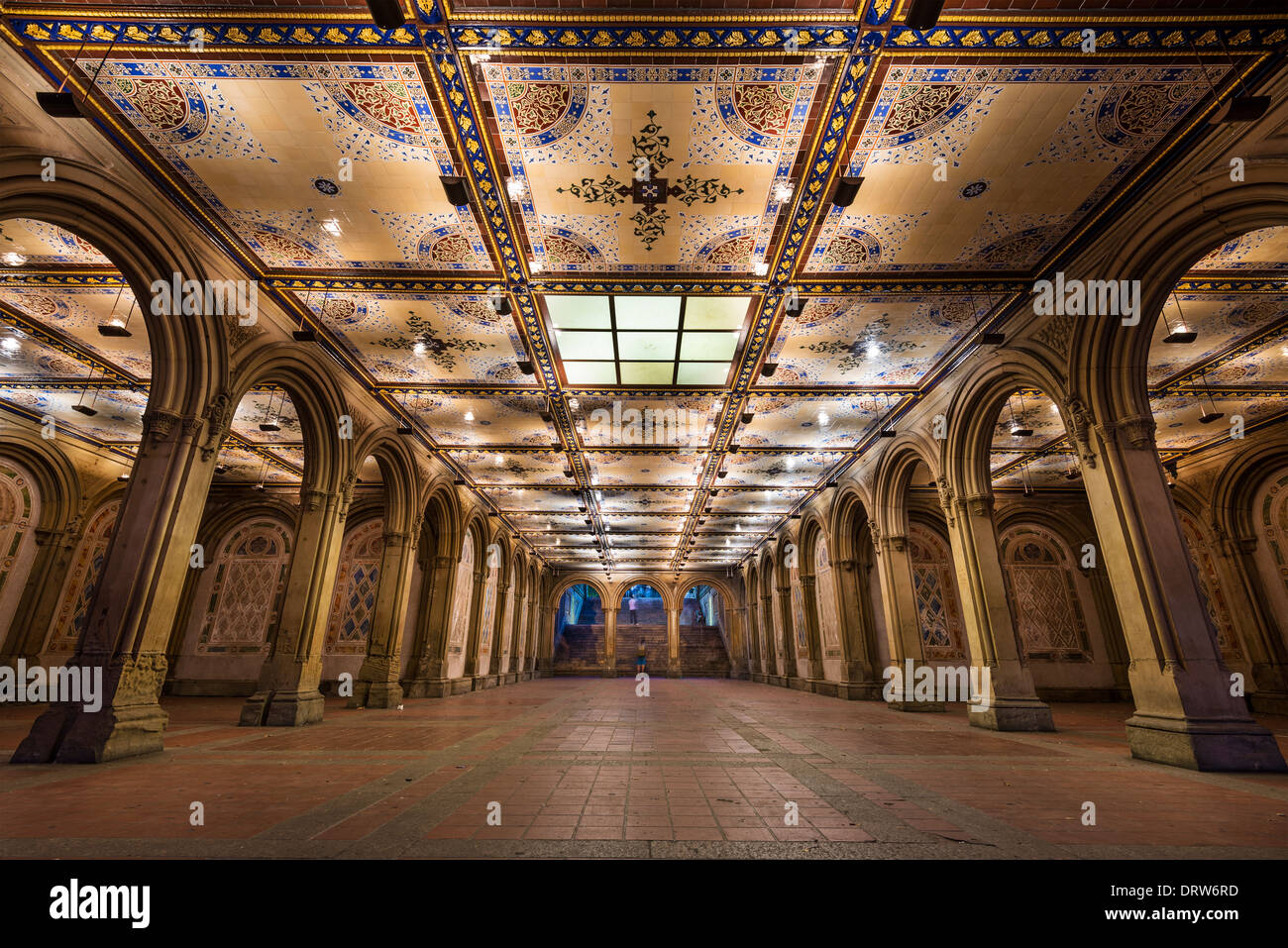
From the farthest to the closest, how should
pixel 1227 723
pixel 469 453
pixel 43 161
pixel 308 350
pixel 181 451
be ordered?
1. pixel 469 453
2. pixel 308 350
3. pixel 181 451
4. pixel 1227 723
5. pixel 43 161

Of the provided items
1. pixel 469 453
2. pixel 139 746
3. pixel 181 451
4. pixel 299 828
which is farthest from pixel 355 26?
pixel 469 453

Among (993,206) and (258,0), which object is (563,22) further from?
(993,206)

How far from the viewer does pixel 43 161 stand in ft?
14.8

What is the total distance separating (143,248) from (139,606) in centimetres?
371

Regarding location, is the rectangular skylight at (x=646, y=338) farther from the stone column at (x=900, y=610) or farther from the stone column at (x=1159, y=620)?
the stone column at (x=900, y=610)

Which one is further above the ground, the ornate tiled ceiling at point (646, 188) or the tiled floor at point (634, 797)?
the ornate tiled ceiling at point (646, 188)

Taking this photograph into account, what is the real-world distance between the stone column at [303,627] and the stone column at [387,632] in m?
2.11

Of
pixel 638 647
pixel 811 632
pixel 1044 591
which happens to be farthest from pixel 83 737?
pixel 638 647

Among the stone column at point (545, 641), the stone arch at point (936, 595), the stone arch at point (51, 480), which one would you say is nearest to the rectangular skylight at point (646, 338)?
the stone arch at point (936, 595)

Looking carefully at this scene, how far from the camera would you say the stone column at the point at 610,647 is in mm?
25391

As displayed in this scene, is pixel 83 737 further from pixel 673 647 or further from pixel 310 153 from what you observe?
pixel 673 647

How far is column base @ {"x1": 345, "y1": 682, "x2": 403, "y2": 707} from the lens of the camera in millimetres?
10461

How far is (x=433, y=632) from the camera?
1322 cm
